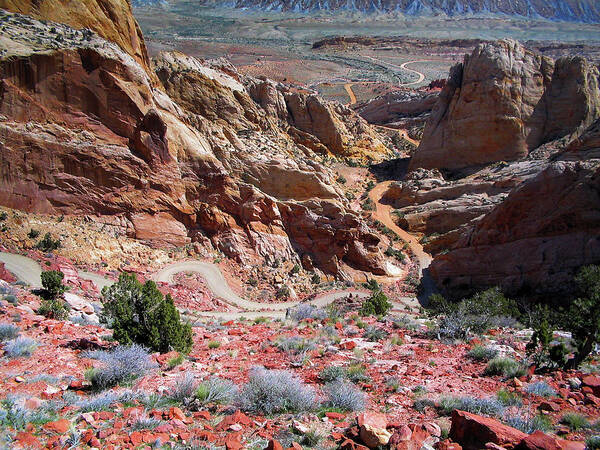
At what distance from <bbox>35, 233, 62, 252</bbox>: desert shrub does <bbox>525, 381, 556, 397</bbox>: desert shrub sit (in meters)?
20.3

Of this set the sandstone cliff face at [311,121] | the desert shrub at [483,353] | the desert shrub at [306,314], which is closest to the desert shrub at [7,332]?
the desert shrub at [306,314]

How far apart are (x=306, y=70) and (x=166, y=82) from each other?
270ft

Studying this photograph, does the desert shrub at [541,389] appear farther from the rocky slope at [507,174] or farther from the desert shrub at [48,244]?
the desert shrub at [48,244]

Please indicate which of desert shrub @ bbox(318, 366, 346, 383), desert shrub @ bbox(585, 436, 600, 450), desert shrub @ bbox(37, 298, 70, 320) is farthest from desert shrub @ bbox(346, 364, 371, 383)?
desert shrub @ bbox(37, 298, 70, 320)

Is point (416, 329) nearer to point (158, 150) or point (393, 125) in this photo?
point (158, 150)

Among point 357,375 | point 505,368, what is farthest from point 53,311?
point 505,368

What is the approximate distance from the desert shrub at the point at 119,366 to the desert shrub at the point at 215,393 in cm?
170

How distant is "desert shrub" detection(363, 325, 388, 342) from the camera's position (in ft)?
40.5

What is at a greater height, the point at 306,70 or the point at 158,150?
the point at 306,70

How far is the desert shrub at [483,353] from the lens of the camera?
9.60m

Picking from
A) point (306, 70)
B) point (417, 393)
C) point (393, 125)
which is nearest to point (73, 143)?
point (417, 393)

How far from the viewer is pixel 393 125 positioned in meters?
72.0

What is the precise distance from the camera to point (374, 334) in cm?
1268

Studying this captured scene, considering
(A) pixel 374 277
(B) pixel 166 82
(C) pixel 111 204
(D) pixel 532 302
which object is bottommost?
(A) pixel 374 277
